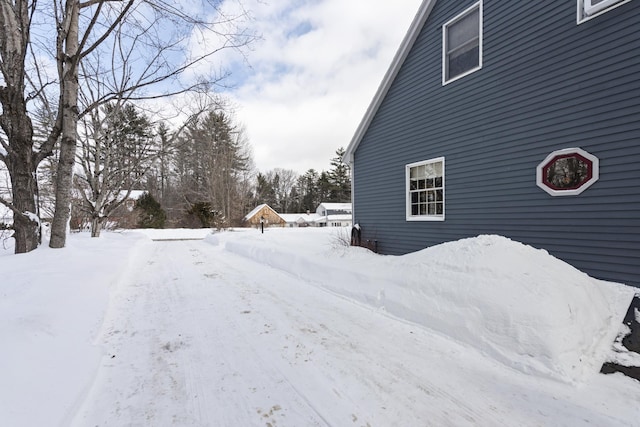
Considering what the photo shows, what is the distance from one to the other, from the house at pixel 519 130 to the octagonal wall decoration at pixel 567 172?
16 mm

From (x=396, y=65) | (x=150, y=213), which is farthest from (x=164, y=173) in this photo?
(x=396, y=65)

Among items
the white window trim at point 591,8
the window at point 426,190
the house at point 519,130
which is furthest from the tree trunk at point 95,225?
the white window trim at point 591,8

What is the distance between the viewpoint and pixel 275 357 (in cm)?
301

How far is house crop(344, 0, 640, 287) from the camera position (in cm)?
433

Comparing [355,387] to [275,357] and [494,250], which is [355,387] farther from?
[494,250]

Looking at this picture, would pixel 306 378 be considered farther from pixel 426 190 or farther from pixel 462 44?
pixel 462 44

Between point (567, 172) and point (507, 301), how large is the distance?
2.95 metres

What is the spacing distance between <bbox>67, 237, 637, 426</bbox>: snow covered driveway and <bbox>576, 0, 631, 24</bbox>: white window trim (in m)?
5.03

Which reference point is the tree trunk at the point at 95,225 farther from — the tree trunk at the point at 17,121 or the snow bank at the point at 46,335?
the snow bank at the point at 46,335

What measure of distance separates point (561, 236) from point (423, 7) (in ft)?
20.1

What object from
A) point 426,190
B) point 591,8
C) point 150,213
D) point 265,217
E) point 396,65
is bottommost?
point 265,217

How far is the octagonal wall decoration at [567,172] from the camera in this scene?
4.59m

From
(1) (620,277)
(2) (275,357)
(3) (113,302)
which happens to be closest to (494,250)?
(1) (620,277)

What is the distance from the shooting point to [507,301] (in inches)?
130
